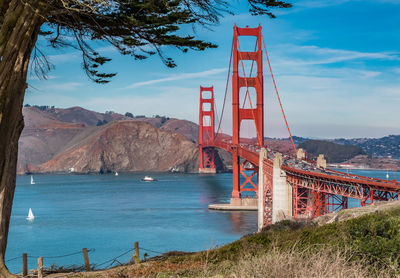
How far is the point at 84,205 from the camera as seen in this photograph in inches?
Answer: 2788

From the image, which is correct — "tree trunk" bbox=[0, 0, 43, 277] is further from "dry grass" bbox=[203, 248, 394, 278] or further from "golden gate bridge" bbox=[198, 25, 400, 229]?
"golden gate bridge" bbox=[198, 25, 400, 229]

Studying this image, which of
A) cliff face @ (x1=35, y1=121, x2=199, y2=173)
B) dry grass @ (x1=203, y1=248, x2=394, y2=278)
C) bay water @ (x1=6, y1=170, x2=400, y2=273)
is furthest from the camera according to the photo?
cliff face @ (x1=35, y1=121, x2=199, y2=173)

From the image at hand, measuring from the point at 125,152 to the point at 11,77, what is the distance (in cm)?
18144

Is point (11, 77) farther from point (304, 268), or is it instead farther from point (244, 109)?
point (244, 109)

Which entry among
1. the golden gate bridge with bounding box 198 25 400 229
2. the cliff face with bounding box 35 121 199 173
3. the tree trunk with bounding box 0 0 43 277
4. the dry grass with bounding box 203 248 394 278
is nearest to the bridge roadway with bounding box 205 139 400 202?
the golden gate bridge with bounding box 198 25 400 229

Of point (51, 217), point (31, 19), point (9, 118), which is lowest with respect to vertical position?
point (51, 217)

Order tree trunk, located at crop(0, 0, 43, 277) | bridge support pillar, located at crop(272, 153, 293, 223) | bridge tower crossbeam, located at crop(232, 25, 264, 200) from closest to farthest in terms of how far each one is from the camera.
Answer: tree trunk, located at crop(0, 0, 43, 277), bridge support pillar, located at crop(272, 153, 293, 223), bridge tower crossbeam, located at crop(232, 25, 264, 200)

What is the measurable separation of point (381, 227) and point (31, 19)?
22.8 feet

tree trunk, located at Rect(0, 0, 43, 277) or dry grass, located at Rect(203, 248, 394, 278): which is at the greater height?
tree trunk, located at Rect(0, 0, 43, 277)

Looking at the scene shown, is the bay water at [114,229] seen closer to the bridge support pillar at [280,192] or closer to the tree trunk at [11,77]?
the bridge support pillar at [280,192]

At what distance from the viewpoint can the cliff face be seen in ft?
601

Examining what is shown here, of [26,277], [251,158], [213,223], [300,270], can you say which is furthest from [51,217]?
[300,270]

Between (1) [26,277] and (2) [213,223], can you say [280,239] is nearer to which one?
(1) [26,277]

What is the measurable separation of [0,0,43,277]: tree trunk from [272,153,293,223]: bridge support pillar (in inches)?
1112
